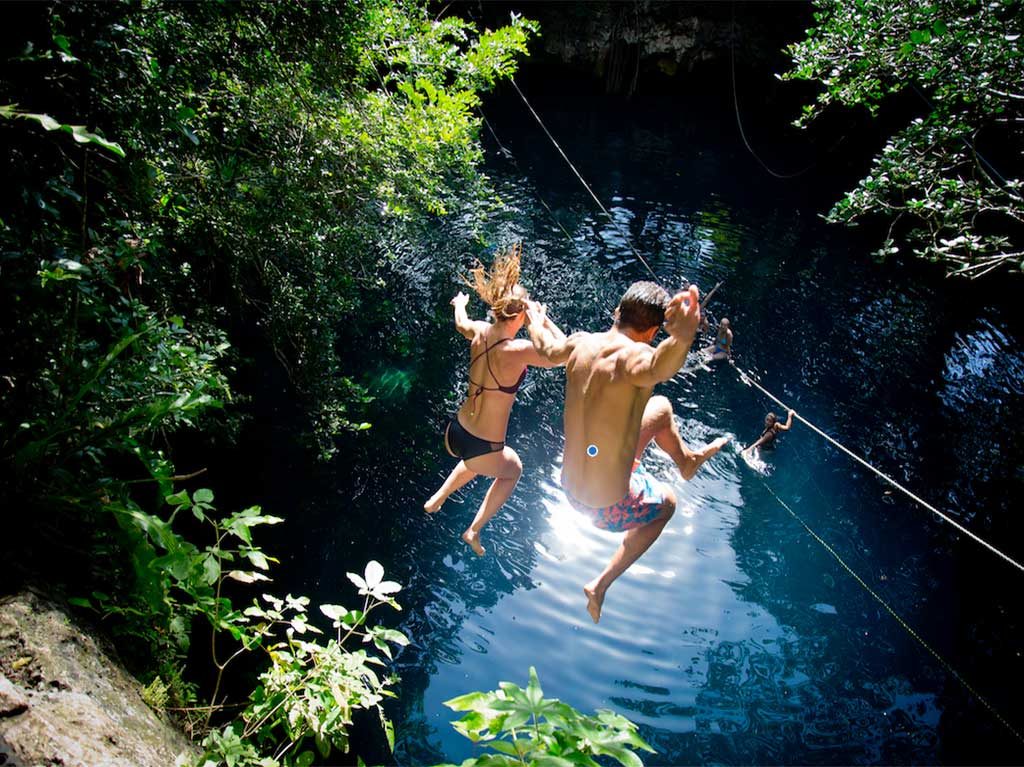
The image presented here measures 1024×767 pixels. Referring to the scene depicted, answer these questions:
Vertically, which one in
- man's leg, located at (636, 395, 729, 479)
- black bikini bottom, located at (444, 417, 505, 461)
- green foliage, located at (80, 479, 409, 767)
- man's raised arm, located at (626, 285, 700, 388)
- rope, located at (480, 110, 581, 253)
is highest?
rope, located at (480, 110, 581, 253)

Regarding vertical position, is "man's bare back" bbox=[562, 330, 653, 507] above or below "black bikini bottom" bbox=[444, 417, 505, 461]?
above

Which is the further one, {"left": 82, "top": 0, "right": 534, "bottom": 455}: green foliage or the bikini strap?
the bikini strap

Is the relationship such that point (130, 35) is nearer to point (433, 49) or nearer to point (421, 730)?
point (433, 49)

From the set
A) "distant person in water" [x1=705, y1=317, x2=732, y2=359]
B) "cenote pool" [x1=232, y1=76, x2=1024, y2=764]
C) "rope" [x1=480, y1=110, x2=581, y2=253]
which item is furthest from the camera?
"rope" [x1=480, y1=110, x2=581, y2=253]

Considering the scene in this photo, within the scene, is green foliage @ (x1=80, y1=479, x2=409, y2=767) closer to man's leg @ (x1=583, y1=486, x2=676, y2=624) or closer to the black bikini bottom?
man's leg @ (x1=583, y1=486, x2=676, y2=624)

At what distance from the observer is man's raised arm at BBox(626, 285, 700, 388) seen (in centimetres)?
210

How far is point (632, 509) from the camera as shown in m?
3.12

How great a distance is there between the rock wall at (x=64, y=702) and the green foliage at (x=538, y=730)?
0.98 meters

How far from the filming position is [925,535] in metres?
5.62

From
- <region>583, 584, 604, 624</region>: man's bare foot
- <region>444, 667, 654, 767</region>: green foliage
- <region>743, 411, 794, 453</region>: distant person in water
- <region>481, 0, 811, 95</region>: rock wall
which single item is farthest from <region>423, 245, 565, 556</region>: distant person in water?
<region>481, 0, 811, 95</region>: rock wall

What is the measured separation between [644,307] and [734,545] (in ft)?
10.8

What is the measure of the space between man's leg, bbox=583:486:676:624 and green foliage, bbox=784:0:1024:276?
2.51m

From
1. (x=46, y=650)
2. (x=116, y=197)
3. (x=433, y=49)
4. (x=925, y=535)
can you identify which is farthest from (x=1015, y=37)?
(x=46, y=650)

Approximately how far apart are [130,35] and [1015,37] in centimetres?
494
